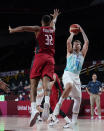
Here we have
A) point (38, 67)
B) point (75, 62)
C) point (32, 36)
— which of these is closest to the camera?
point (38, 67)

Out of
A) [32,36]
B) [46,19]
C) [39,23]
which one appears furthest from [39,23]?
[46,19]

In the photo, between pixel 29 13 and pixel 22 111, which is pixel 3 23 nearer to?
pixel 29 13

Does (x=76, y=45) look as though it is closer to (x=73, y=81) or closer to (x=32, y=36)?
(x=73, y=81)

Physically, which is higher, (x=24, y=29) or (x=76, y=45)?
(x=24, y=29)

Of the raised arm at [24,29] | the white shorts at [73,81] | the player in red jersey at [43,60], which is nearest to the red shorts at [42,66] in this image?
the player in red jersey at [43,60]

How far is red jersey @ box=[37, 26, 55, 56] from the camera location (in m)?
6.38

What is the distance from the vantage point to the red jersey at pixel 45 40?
6.38 m

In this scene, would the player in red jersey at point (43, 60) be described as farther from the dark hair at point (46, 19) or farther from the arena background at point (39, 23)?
the arena background at point (39, 23)

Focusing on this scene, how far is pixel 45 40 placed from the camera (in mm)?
6406

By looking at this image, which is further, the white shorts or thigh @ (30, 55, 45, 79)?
the white shorts

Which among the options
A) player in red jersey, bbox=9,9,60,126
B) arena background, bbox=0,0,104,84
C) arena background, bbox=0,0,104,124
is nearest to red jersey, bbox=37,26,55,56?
player in red jersey, bbox=9,9,60,126

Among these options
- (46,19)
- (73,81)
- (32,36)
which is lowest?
(73,81)

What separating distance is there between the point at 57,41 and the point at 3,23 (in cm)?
622

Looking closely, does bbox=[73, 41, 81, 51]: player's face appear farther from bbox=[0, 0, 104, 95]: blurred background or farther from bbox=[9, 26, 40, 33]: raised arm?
bbox=[0, 0, 104, 95]: blurred background
